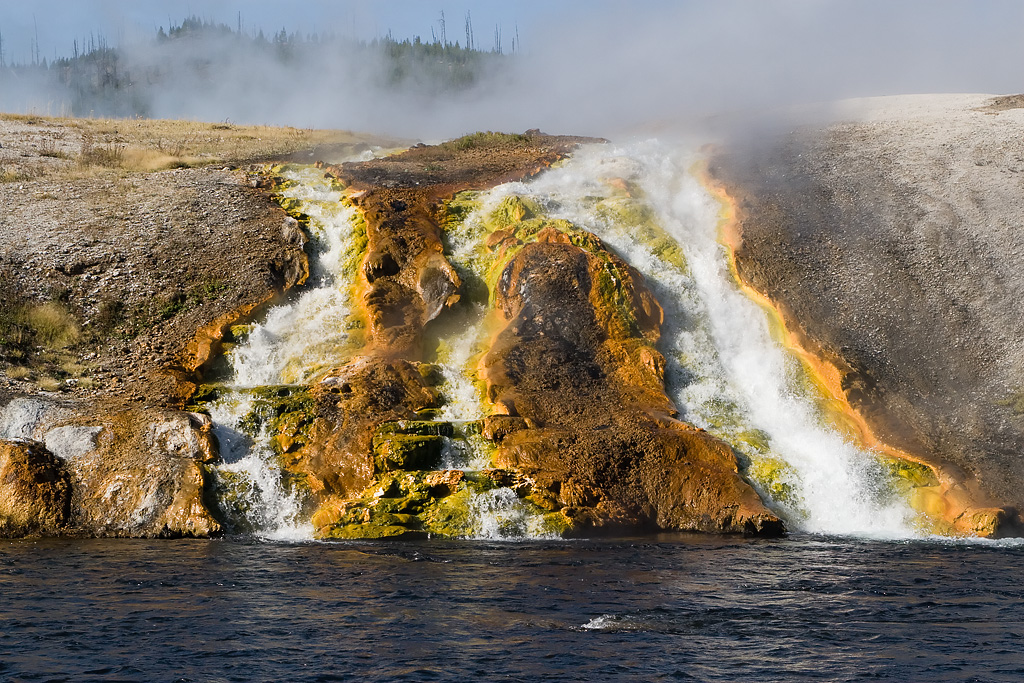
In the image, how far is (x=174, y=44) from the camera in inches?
6053

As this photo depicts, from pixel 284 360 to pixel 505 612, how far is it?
43.1ft

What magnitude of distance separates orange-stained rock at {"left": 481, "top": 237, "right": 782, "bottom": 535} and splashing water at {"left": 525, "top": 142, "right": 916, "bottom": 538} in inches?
46.1

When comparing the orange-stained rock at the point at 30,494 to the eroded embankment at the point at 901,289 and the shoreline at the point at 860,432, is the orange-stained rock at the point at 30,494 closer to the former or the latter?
the shoreline at the point at 860,432

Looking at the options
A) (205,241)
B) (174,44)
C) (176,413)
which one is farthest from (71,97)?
(176,413)

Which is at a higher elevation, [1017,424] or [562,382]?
[562,382]

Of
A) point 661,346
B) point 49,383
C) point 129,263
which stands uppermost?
point 129,263

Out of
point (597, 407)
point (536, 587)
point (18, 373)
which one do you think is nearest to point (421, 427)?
point (597, 407)

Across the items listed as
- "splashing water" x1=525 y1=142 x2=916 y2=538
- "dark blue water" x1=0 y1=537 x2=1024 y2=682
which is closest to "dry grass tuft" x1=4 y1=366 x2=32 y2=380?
"dark blue water" x1=0 y1=537 x2=1024 y2=682

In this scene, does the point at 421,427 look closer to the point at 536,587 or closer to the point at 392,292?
the point at 392,292

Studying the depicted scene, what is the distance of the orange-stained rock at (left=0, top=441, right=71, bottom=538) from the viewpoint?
17891 millimetres

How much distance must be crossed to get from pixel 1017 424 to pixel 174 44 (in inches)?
6105

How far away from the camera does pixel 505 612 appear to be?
12883 millimetres

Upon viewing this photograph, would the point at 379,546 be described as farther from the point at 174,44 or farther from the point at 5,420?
the point at 174,44

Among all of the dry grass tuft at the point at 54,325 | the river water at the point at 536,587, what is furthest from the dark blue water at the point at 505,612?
the dry grass tuft at the point at 54,325
